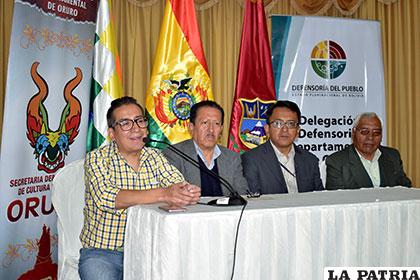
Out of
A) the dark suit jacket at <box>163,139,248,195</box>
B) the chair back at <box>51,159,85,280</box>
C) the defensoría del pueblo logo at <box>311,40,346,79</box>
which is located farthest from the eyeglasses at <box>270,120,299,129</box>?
the defensoría del pueblo logo at <box>311,40,346,79</box>

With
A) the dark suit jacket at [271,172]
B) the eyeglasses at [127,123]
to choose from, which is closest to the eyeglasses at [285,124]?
the dark suit jacket at [271,172]

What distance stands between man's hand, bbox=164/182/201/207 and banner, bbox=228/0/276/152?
219cm

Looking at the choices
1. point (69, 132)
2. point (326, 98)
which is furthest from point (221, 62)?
point (69, 132)

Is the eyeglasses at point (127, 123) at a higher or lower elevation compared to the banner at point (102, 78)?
lower

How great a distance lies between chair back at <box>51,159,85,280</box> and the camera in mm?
2488

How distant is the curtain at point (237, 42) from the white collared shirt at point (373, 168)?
1652mm

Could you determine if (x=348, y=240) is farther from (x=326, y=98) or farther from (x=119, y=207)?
(x=326, y=98)

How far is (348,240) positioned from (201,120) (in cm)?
117

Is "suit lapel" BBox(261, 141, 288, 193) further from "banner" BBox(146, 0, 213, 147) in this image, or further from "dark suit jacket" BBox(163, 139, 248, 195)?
"banner" BBox(146, 0, 213, 147)

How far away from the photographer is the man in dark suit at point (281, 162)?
2.90m

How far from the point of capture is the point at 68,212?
101 inches

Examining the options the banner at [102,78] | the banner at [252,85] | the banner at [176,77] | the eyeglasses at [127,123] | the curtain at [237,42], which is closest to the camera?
the eyeglasses at [127,123]

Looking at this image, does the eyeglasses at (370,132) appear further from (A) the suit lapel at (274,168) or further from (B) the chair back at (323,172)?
(A) the suit lapel at (274,168)

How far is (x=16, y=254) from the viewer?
3197 millimetres
